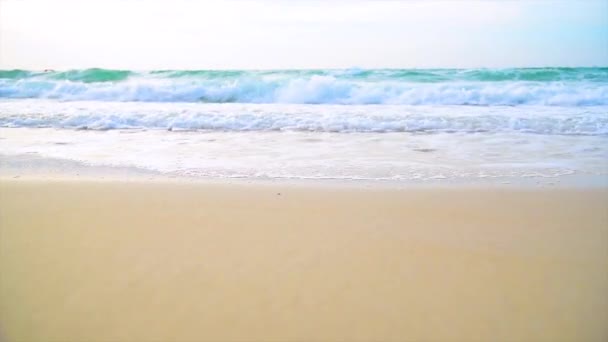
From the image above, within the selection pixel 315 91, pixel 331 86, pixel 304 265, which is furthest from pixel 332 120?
pixel 304 265

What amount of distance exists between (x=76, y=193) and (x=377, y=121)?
15.6 feet

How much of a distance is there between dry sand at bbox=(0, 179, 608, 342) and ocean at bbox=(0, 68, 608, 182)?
2.77ft

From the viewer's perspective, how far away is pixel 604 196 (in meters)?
3.91

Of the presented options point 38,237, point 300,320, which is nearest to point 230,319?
point 300,320

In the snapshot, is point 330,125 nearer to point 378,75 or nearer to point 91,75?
point 378,75

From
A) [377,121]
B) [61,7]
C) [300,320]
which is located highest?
[61,7]

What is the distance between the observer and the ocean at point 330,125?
16.1ft

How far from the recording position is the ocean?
4.90 metres

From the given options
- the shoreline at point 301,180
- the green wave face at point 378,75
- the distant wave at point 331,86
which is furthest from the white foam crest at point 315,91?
the shoreline at point 301,180

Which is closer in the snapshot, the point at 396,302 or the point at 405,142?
the point at 396,302

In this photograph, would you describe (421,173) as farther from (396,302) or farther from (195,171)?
(396,302)

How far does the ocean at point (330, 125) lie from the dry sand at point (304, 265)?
845 millimetres

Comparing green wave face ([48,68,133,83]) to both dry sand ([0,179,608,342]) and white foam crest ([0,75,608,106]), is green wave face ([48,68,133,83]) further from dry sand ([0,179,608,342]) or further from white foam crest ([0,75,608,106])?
dry sand ([0,179,608,342])

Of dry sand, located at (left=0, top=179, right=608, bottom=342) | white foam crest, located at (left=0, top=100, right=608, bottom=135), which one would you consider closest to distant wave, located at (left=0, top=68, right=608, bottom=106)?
white foam crest, located at (left=0, top=100, right=608, bottom=135)
